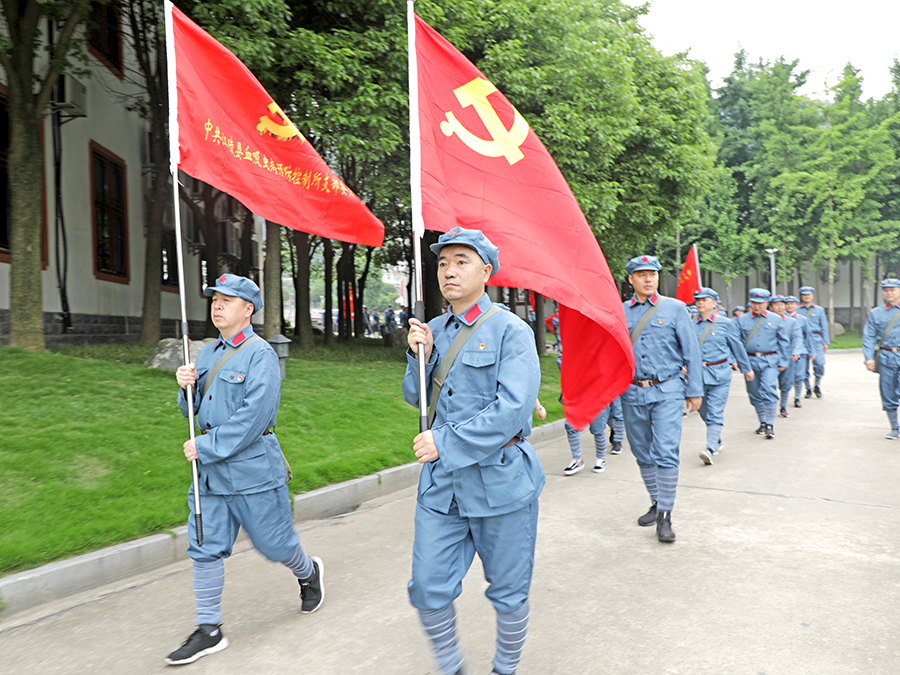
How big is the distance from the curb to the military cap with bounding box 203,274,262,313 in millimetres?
2064

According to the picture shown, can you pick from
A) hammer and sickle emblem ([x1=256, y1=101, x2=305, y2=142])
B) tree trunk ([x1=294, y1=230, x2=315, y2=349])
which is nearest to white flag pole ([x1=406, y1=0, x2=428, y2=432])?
hammer and sickle emblem ([x1=256, y1=101, x2=305, y2=142])

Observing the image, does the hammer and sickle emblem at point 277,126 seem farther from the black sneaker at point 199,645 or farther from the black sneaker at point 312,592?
the black sneaker at point 199,645

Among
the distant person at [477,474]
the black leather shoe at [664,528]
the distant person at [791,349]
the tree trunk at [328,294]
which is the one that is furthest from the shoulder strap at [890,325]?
the tree trunk at [328,294]

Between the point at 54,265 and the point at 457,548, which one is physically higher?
the point at 54,265

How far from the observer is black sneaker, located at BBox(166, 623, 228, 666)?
365cm

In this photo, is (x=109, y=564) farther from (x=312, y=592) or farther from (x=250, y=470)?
(x=250, y=470)

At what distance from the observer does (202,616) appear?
3.81 metres

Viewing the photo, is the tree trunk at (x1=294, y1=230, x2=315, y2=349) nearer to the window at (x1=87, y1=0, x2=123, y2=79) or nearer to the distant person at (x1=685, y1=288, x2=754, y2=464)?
the window at (x1=87, y1=0, x2=123, y2=79)

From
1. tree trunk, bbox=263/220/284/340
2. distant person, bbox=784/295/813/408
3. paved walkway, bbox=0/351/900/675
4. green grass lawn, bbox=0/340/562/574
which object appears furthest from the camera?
distant person, bbox=784/295/813/408

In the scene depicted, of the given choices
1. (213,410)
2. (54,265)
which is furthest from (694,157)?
(213,410)

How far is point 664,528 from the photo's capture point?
18.3ft

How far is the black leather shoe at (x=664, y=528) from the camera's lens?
5.53m

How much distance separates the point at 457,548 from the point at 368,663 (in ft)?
3.13

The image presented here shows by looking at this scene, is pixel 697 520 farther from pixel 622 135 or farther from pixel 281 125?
pixel 622 135
